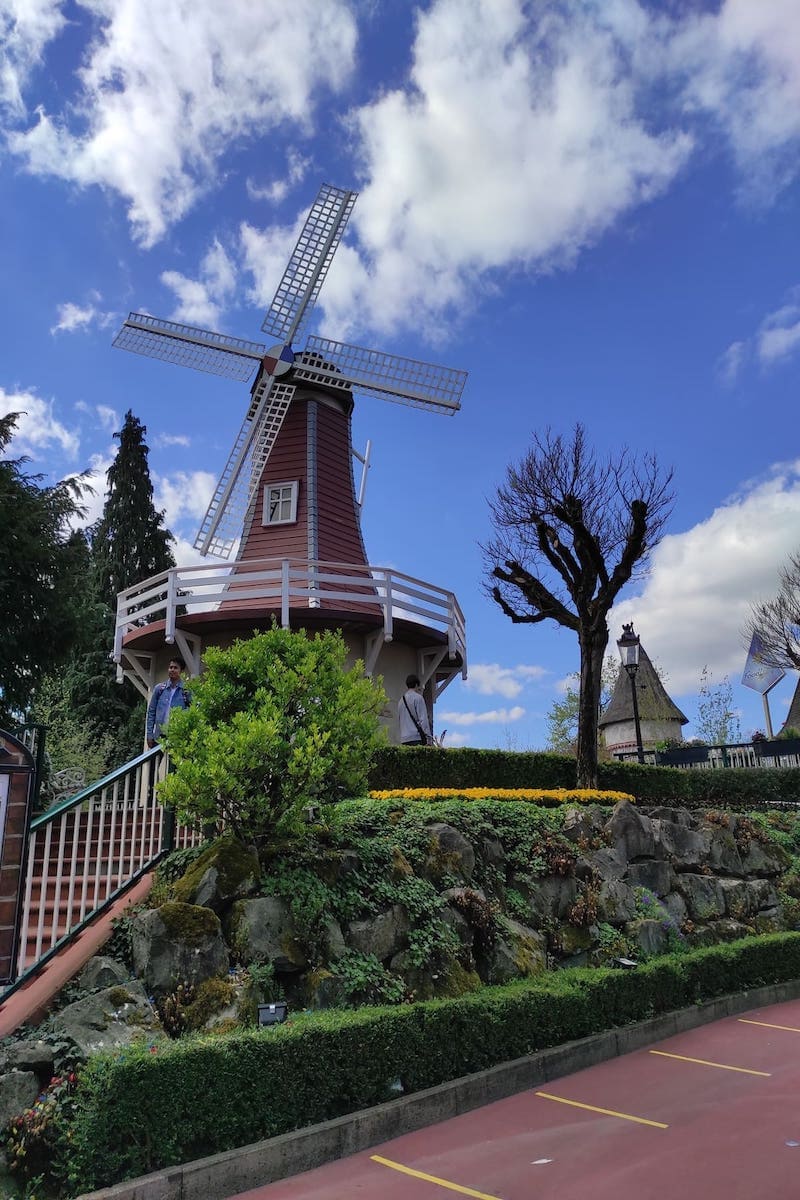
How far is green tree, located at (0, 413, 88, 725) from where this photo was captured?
18312 mm

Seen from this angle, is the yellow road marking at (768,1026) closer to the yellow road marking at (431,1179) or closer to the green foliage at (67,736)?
the yellow road marking at (431,1179)

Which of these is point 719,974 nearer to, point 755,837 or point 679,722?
point 755,837

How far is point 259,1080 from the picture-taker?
5.48 metres

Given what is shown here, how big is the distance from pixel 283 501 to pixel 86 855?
13.5 metres

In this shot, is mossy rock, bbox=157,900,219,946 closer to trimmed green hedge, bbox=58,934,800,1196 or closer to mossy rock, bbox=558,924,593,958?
trimmed green hedge, bbox=58,934,800,1196

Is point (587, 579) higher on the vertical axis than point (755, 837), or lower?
higher

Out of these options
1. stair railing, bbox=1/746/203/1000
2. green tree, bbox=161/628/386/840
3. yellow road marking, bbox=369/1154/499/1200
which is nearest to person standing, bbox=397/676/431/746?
green tree, bbox=161/628/386/840

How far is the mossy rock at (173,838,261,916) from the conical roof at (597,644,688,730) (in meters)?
40.5

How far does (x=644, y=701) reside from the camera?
46719 mm

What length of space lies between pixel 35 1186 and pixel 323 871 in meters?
3.22

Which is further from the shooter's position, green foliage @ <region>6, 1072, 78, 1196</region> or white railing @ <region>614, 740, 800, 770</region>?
white railing @ <region>614, 740, 800, 770</region>

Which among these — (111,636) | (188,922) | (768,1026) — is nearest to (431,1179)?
(188,922)

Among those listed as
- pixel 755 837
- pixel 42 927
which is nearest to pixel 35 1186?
pixel 42 927

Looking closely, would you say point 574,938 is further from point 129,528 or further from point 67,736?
point 129,528
